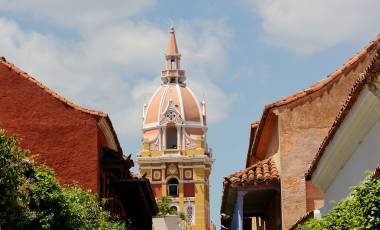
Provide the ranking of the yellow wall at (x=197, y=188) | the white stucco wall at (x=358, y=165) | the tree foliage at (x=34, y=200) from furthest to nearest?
1. the yellow wall at (x=197, y=188)
2. the white stucco wall at (x=358, y=165)
3. the tree foliage at (x=34, y=200)

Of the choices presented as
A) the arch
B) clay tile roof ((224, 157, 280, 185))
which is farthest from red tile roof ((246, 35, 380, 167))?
the arch

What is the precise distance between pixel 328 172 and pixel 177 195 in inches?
3390

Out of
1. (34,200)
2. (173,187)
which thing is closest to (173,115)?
(173,187)

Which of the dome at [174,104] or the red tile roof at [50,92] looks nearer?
the red tile roof at [50,92]

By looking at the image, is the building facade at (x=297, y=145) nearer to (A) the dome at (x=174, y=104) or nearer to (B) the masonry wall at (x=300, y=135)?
(B) the masonry wall at (x=300, y=135)

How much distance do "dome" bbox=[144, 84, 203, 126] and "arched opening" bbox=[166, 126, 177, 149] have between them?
1699mm

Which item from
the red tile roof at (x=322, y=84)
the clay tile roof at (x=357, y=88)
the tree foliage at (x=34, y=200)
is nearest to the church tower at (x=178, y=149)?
the red tile roof at (x=322, y=84)

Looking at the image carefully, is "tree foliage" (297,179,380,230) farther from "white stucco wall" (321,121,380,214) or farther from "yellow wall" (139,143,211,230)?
"yellow wall" (139,143,211,230)

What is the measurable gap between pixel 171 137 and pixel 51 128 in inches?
3346

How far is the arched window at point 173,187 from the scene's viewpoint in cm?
10550

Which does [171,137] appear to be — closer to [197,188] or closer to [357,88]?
[197,188]

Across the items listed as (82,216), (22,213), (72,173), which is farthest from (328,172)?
(72,173)

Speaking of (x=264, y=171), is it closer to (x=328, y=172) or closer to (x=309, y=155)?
(x=309, y=155)

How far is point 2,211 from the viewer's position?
49.1 feet
